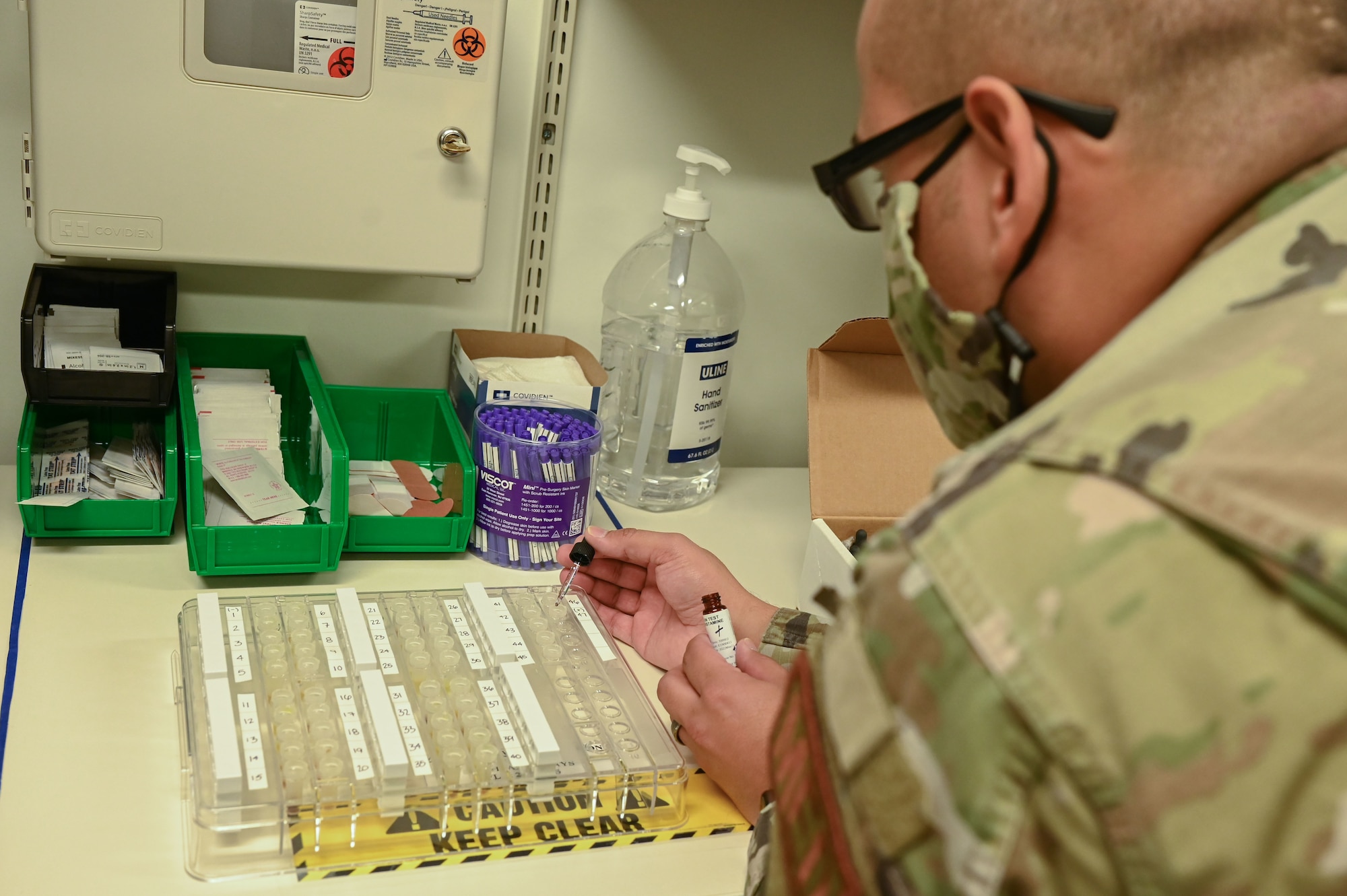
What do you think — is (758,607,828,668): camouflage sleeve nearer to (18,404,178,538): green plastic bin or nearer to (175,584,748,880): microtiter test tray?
(175,584,748,880): microtiter test tray

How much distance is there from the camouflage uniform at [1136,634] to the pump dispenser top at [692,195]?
0.92 m

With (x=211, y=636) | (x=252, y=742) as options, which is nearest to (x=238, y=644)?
(x=211, y=636)

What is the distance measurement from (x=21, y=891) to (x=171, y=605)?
0.39 meters

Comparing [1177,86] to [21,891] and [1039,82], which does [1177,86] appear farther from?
[21,891]

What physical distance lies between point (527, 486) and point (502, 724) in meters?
0.36

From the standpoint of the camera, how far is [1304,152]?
557 millimetres

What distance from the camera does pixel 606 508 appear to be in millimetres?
Answer: 1450

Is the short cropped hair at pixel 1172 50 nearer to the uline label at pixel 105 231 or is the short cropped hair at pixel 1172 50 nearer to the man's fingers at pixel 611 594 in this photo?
the man's fingers at pixel 611 594

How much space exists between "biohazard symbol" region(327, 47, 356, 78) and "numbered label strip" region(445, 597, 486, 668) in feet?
1.82

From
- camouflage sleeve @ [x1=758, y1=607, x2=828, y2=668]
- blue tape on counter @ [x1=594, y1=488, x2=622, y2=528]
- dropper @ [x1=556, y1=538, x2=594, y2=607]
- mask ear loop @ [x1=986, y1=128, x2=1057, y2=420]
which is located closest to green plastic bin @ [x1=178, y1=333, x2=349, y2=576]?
dropper @ [x1=556, y1=538, x2=594, y2=607]

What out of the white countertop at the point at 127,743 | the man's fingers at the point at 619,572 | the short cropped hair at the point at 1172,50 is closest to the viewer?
the short cropped hair at the point at 1172,50

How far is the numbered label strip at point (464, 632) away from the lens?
3.32 ft

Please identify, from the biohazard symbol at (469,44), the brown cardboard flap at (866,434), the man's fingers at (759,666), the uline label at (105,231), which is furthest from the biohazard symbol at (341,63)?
the man's fingers at (759,666)

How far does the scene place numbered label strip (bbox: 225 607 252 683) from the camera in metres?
0.94
